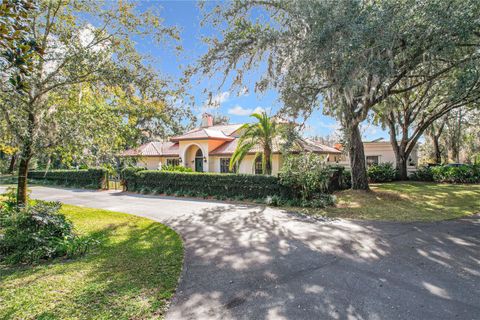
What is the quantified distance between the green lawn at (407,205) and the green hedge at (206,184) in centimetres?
262

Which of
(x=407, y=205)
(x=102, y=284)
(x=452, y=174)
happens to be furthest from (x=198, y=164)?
(x=102, y=284)

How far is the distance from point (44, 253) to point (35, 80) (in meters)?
4.22

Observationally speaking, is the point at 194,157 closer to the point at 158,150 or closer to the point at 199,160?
the point at 199,160

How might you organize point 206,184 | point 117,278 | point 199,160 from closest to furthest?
point 117,278, point 206,184, point 199,160

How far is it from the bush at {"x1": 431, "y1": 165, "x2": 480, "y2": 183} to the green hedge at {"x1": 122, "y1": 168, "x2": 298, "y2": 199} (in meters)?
14.4

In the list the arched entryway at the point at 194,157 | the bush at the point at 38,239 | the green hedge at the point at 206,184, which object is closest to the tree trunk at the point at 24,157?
the bush at the point at 38,239

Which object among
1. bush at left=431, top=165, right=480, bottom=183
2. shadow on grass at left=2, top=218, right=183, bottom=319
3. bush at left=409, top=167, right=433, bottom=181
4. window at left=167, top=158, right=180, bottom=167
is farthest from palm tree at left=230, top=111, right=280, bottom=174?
bush at left=431, top=165, right=480, bottom=183

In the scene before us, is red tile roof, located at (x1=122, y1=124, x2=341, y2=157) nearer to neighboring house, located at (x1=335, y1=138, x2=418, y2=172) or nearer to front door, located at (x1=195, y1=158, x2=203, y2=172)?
front door, located at (x1=195, y1=158, x2=203, y2=172)

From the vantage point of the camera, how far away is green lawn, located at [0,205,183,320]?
367cm

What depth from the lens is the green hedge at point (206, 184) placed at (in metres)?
13.4

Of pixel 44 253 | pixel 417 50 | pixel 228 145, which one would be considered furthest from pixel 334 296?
pixel 228 145

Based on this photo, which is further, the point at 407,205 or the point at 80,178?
the point at 80,178

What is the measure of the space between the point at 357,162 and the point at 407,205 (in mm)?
3360

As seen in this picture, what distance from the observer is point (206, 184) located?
50.7ft
